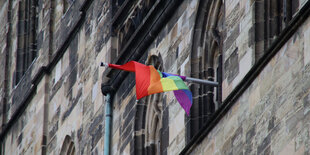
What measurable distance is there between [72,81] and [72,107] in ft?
1.69

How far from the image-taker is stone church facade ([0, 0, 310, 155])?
18312mm

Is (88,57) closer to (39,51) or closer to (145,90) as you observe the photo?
(39,51)

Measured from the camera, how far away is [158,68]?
23.6m

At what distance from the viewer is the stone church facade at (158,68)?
1831 centimetres

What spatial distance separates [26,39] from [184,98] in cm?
1070

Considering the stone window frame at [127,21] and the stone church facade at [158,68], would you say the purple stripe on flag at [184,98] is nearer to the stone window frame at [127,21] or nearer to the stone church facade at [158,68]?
the stone church facade at [158,68]

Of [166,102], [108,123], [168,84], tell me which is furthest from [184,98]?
[108,123]

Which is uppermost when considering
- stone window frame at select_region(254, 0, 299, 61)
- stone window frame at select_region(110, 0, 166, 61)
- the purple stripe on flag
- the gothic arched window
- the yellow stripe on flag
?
stone window frame at select_region(110, 0, 166, 61)

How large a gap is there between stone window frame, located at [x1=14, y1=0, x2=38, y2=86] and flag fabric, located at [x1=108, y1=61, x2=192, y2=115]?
9.21 m

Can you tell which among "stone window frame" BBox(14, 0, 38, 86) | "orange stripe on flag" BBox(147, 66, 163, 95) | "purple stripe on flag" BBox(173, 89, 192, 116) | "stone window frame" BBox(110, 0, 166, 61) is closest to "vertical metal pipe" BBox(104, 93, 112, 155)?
"stone window frame" BBox(110, 0, 166, 61)

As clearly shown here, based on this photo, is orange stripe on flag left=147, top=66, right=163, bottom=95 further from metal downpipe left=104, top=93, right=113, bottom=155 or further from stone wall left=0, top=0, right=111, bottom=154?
stone wall left=0, top=0, right=111, bottom=154

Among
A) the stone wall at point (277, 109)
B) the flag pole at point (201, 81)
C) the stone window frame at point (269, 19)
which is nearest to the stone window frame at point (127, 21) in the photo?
the flag pole at point (201, 81)

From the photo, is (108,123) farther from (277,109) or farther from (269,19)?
(277,109)

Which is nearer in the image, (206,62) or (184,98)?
(184,98)
